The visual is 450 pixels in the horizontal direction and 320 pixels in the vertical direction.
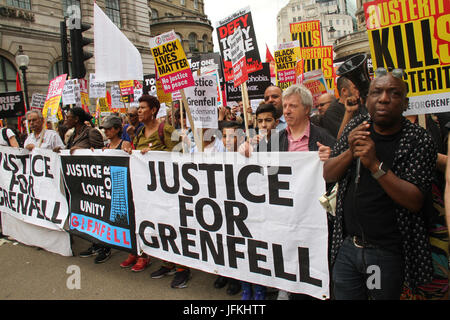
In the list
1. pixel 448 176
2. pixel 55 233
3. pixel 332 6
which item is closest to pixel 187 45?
pixel 55 233

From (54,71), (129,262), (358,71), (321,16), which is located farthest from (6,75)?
(321,16)

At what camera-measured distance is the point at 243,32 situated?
4152 mm

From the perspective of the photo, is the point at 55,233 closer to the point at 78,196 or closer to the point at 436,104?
the point at 78,196

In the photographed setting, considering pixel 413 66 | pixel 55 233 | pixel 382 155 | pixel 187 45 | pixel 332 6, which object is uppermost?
pixel 332 6

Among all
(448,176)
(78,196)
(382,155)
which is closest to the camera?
(448,176)

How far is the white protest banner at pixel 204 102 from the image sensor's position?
3.71m

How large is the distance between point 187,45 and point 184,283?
48.4 metres

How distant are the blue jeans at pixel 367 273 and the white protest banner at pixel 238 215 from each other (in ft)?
1.89

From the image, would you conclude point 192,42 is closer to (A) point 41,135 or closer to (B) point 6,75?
(B) point 6,75

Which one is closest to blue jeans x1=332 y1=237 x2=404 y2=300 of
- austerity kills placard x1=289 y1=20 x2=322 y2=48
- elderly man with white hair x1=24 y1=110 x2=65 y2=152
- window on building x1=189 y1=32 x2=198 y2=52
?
elderly man with white hair x1=24 y1=110 x2=65 y2=152

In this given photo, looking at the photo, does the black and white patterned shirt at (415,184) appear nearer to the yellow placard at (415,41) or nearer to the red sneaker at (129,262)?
the yellow placard at (415,41)

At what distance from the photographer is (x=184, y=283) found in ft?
12.1

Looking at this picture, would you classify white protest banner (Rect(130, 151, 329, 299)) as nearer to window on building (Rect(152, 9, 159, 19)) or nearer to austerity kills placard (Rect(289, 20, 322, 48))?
austerity kills placard (Rect(289, 20, 322, 48))

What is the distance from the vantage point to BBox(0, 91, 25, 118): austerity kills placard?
7609 millimetres
